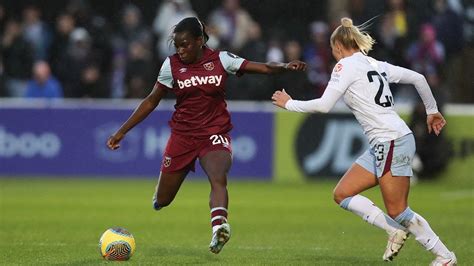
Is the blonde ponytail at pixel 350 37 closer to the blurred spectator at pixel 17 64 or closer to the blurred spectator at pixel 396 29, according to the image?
the blurred spectator at pixel 396 29

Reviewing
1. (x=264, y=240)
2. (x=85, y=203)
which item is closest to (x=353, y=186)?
(x=264, y=240)

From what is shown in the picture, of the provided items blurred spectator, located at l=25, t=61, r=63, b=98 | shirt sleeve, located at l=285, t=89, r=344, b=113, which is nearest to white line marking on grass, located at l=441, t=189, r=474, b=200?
blurred spectator, located at l=25, t=61, r=63, b=98

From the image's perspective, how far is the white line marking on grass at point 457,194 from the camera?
1857 cm

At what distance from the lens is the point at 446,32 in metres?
21.9

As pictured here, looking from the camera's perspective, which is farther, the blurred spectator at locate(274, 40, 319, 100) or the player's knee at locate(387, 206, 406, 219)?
the blurred spectator at locate(274, 40, 319, 100)

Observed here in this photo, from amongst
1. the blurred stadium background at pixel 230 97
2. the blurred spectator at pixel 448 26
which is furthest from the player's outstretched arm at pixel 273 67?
the blurred spectator at pixel 448 26

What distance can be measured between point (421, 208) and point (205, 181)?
18.4 feet

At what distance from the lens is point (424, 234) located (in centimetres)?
961

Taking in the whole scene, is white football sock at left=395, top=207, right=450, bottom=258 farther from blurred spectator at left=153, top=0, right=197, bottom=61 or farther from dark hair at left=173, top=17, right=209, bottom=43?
blurred spectator at left=153, top=0, right=197, bottom=61

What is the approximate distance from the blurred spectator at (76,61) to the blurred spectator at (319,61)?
4.29 meters

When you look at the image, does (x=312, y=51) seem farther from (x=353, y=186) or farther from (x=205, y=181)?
(x=353, y=186)

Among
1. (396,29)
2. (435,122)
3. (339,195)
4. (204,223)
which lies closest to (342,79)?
(435,122)

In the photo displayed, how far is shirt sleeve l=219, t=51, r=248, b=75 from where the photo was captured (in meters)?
10.4

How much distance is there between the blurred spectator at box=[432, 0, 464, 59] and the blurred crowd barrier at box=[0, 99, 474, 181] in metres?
1.45
